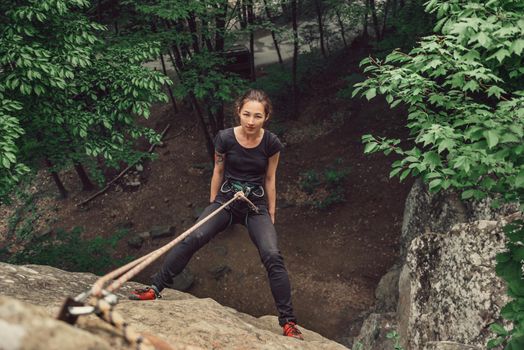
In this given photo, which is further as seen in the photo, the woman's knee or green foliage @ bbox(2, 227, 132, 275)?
green foliage @ bbox(2, 227, 132, 275)

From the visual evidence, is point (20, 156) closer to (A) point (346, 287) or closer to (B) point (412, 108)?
(B) point (412, 108)

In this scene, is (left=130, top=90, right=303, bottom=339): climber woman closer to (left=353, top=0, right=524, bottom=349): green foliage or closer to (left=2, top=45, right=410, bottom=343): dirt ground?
(left=353, top=0, right=524, bottom=349): green foliage

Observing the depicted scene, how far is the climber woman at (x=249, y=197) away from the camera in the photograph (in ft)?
14.1

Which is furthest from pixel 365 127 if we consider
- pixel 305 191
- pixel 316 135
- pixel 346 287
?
pixel 346 287

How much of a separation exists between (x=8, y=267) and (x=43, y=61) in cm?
319

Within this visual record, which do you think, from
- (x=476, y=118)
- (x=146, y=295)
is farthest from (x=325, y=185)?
(x=476, y=118)

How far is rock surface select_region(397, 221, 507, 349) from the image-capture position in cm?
509

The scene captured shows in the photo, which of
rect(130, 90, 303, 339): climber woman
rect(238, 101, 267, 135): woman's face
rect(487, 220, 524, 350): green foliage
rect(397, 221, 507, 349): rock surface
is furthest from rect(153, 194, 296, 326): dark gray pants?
rect(397, 221, 507, 349): rock surface

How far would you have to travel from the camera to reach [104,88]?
284 inches

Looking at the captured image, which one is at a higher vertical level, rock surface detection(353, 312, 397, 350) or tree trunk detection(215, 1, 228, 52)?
tree trunk detection(215, 1, 228, 52)

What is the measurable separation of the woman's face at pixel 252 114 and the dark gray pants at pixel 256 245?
0.98 metres

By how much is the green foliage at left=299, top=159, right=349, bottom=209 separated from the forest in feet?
0.20

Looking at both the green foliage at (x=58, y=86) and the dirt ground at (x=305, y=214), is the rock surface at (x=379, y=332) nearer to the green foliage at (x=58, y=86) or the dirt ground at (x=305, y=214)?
the dirt ground at (x=305, y=214)

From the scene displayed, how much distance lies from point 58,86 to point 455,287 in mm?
6922
